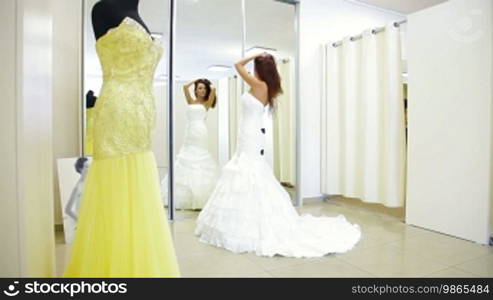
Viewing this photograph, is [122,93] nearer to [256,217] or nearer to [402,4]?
[256,217]

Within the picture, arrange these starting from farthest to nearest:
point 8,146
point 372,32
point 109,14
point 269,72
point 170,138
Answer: point 372,32
point 170,138
point 269,72
point 109,14
point 8,146

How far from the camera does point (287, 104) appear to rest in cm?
344

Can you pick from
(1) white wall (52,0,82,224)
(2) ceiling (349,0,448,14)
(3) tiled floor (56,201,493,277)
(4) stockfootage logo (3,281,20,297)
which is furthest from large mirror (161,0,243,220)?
(2) ceiling (349,0,448,14)

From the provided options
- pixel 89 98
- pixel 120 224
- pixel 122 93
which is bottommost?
pixel 120 224

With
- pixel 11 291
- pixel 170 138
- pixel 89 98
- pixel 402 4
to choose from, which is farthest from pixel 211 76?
pixel 402 4

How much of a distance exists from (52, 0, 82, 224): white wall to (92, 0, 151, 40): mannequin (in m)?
1.60

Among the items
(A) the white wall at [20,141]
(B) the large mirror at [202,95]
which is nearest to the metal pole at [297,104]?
(B) the large mirror at [202,95]

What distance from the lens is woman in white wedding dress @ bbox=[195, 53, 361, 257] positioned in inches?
78.5

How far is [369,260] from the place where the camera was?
1.85 m

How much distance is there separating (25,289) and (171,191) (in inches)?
69.7

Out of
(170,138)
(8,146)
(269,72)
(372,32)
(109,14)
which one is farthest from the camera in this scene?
(372,32)

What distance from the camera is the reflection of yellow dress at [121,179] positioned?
42.6 inches

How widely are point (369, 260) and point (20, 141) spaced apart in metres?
1.95

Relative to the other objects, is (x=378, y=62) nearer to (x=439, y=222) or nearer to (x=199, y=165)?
(x=439, y=222)
